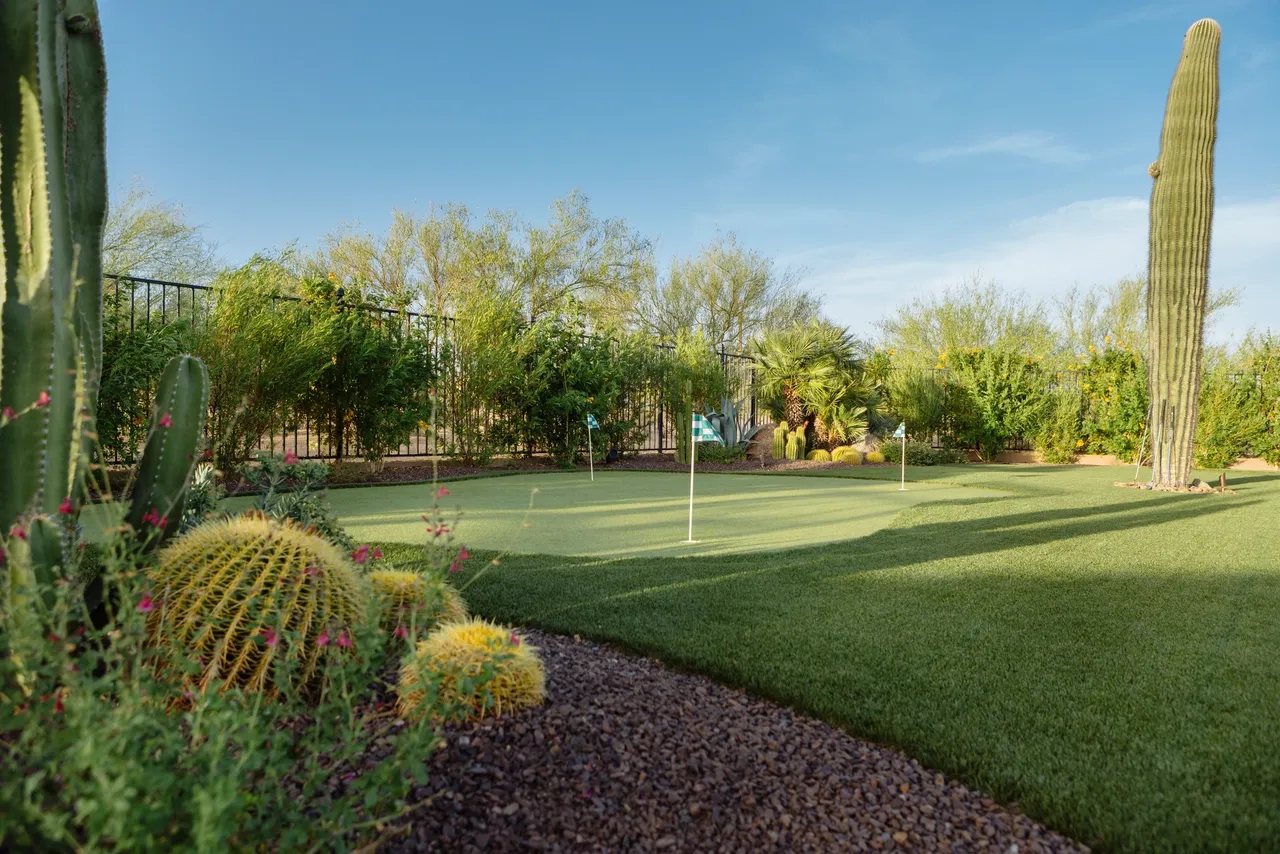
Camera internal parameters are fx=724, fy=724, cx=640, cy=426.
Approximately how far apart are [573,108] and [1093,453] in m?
15.3

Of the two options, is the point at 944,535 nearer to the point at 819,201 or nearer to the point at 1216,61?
the point at 1216,61

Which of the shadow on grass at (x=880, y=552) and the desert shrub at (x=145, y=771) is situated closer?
the desert shrub at (x=145, y=771)

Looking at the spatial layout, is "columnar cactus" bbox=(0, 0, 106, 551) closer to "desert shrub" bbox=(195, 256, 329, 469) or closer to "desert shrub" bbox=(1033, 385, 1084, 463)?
"desert shrub" bbox=(195, 256, 329, 469)

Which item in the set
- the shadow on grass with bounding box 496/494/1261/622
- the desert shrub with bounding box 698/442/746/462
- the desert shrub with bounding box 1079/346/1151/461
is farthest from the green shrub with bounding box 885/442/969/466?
the shadow on grass with bounding box 496/494/1261/622

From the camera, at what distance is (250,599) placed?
1.99 meters

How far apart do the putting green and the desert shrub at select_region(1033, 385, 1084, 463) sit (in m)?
7.33

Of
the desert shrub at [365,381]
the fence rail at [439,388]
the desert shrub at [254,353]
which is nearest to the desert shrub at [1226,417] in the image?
the fence rail at [439,388]

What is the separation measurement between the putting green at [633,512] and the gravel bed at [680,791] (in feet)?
8.34

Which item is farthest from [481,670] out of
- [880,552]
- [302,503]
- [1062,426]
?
[1062,426]

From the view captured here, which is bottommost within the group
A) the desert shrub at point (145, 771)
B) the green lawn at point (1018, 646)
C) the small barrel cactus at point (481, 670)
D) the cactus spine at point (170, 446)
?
the green lawn at point (1018, 646)

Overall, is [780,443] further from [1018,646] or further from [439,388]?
[1018,646]

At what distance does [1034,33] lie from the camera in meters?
10.0

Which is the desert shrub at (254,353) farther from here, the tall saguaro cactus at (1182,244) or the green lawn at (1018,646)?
the tall saguaro cactus at (1182,244)

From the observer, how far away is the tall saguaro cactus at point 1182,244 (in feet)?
→ 35.3
